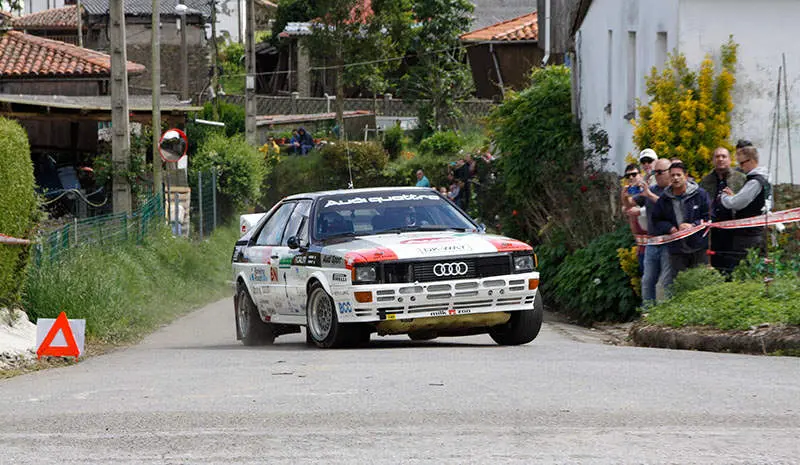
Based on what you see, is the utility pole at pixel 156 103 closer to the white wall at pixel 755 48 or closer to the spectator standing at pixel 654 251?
the white wall at pixel 755 48

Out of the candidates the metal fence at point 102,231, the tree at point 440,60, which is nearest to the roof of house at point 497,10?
the tree at point 440,60

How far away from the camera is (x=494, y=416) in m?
8.11

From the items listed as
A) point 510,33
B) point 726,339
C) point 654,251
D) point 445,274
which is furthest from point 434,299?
point 510,33

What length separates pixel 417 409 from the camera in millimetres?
8430

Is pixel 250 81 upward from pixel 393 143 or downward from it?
upward

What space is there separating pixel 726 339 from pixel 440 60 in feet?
159

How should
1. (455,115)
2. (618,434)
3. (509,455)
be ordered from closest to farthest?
1. (509,455)
2. (618,434)
3. (455,115)

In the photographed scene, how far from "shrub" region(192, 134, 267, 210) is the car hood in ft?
80.2

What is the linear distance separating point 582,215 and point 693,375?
12093 mm

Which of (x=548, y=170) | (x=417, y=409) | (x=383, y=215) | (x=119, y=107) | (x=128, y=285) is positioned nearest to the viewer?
(x=417, y=409)

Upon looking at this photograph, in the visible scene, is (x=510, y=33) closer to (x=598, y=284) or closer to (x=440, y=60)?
(x=440, y=60)

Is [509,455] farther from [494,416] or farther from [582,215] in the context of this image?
[582,215]

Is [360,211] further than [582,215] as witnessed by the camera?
No

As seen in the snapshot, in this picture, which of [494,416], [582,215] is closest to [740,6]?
[582,215]
